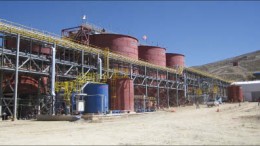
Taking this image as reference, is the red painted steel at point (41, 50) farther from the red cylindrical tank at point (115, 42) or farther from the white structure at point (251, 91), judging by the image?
the white structure at point (251, 91)

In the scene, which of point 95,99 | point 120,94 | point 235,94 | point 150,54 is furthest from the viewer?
point 235,94

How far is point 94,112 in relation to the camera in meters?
30.5

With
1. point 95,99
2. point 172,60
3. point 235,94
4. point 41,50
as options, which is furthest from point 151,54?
point 95,99

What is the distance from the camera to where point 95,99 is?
101 feet

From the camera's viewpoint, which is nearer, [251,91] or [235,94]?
[235,94]

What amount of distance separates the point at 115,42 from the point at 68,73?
10834 mm

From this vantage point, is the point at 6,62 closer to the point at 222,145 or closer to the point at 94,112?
the point at 94,112

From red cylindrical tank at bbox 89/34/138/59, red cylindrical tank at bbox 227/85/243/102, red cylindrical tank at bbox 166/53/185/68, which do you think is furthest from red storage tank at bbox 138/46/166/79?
red cylindrical tank at bbox 227/85/243/102

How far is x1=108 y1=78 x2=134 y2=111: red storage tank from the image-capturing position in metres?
33.9

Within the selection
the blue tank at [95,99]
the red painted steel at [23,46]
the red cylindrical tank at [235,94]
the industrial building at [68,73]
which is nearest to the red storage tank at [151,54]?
the industrial building at [68,73]

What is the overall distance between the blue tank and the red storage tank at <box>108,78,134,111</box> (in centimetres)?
268

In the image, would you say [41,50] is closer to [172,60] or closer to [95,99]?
[95,99]

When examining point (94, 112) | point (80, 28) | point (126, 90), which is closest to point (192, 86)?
point (80, 28)

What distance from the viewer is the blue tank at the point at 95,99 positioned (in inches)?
1205
